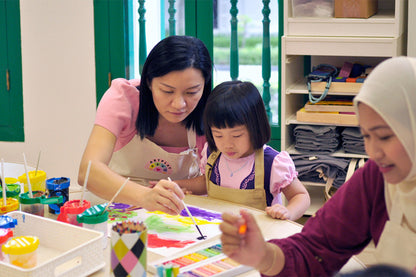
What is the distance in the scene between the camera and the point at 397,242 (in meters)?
1.32

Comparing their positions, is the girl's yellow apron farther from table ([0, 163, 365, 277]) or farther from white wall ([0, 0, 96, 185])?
white wall ([0, 0, 96, 185])

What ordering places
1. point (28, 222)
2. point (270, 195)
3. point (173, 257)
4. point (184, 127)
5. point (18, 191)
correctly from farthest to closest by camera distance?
point (184, 127) < point (270, 195) < point (18, 191) < point (28, 222) < point (173, 257)

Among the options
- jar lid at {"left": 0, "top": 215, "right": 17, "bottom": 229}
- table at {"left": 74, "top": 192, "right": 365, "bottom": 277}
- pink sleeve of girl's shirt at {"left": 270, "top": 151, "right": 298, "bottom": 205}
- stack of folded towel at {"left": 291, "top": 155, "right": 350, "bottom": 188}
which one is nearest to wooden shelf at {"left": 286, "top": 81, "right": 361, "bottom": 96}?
stack of folded towel at {"left": 291, "top": 155, "right": 350, "bottom": 188}

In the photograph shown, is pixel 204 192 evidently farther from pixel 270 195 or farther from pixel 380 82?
pixel 380 82

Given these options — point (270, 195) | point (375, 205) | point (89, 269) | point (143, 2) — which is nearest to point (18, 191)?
point (89, 269)

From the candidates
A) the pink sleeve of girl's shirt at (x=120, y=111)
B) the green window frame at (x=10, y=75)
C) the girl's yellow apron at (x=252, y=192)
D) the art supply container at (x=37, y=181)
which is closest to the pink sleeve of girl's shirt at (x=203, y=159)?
the girl's yellow apron at (x=252, y=192)

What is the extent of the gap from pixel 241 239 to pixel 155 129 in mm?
1154

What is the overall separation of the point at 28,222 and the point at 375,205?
0.89 m

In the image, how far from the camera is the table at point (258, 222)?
1.49 metres

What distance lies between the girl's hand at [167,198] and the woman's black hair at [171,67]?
18.2 inches

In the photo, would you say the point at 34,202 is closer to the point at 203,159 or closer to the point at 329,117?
the point at 203,159

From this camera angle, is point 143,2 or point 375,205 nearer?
point 375,205

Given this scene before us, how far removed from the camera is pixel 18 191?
1906 millimetres

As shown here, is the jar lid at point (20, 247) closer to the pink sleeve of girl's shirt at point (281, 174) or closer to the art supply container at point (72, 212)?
the art supply container at point (72, 212)
